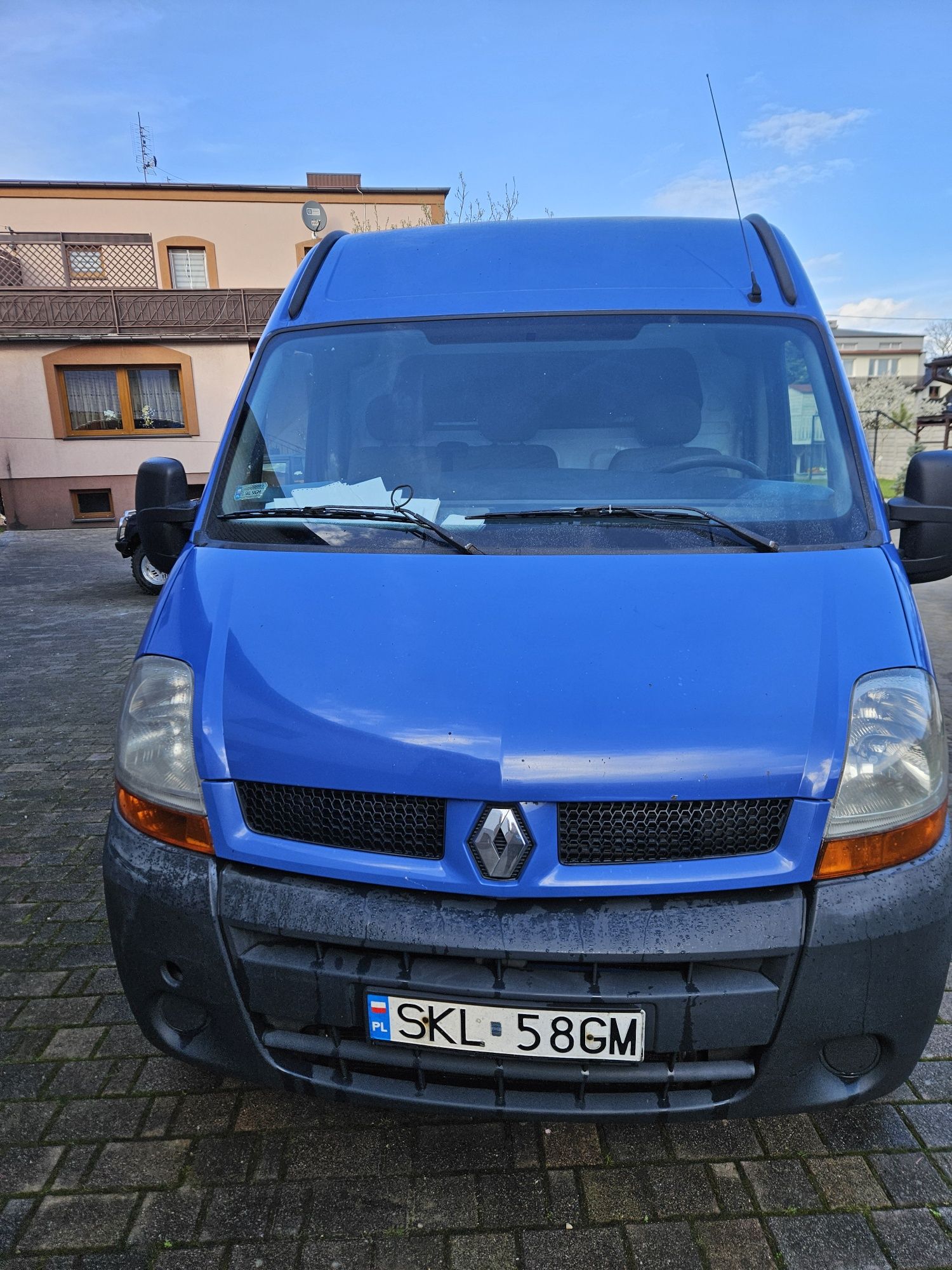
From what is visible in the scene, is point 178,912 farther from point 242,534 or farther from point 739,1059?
point 739,1059

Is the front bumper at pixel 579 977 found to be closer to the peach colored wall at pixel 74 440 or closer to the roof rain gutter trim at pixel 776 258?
the roof rain gutter trim at pixel 776 258

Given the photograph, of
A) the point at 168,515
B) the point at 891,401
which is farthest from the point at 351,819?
the point at 891,401

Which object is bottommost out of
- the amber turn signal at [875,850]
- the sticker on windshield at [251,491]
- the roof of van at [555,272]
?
the amber turn signal at [875,850]

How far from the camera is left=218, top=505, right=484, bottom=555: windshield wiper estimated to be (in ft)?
7.75

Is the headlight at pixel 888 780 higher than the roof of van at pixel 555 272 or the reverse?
the reverse

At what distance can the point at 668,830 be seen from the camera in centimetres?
182

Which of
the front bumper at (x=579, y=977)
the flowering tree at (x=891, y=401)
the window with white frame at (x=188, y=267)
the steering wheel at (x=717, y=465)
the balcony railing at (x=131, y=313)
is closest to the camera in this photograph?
the front bumper at (x=579, y=977)

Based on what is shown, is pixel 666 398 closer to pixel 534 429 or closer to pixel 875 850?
pixel 534 429

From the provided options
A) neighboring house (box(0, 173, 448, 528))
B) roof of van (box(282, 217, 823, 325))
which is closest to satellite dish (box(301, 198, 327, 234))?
neighboring house (box(0, 173, 448, 528))

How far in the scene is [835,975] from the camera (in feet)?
5.90

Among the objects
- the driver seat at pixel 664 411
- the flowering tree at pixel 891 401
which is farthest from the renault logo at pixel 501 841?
the flowering tree at pixel 891 401

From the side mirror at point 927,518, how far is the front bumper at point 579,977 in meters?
1.17

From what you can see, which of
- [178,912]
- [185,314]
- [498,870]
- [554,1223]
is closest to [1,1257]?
[178,912]

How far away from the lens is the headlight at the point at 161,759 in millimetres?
1994
